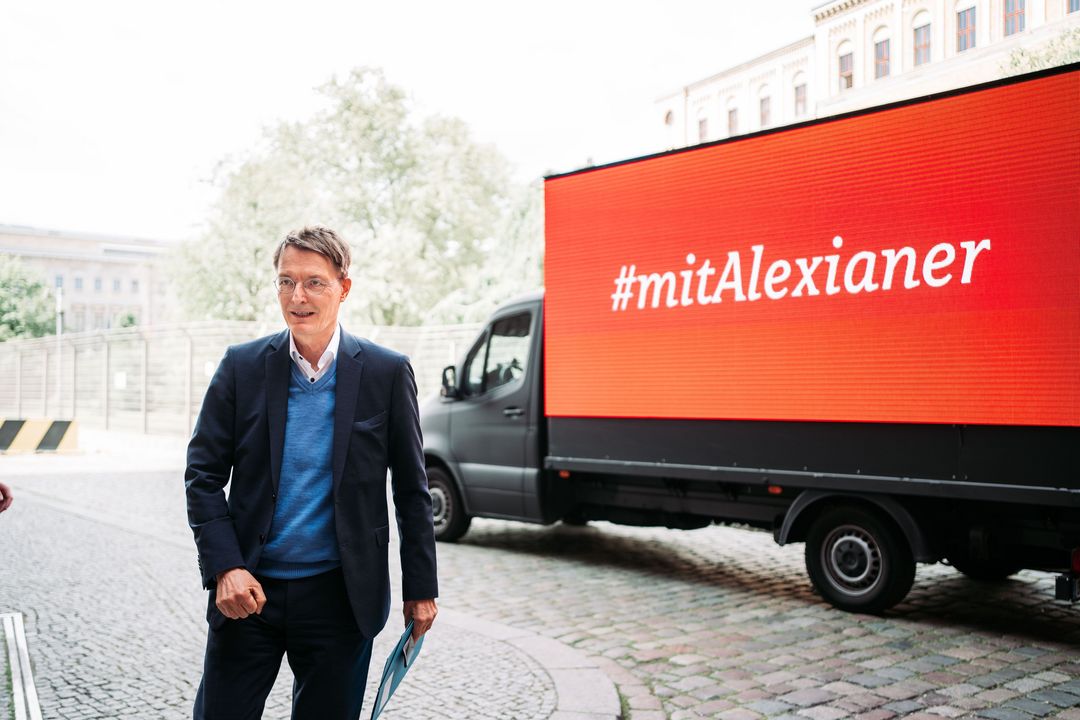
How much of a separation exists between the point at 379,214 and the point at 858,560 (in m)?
29.2

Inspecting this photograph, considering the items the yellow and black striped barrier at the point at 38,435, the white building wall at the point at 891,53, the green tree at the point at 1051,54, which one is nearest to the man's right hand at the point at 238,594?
the white building wall at the point at 891,53

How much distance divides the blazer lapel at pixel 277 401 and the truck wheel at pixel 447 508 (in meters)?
6.75

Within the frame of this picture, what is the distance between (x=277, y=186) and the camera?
109 ft

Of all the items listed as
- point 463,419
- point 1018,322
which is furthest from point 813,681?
point 463,419

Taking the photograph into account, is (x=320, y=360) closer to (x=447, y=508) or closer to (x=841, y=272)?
(x=841, y=272)

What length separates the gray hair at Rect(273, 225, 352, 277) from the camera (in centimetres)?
253

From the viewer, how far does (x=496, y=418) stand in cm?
877

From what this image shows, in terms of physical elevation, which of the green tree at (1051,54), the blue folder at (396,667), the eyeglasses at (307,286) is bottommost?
the blue folder at (396,667)

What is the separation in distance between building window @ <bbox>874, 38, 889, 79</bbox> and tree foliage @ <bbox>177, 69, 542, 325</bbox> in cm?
2283

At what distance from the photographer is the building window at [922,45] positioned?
8320mm

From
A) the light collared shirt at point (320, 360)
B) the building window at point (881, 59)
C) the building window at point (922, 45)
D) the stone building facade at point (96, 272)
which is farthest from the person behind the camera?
the stone building facade at point (96, 272)

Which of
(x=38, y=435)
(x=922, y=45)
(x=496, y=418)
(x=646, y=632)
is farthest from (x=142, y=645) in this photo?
(x=38, y=435)

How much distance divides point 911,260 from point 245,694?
192 inches

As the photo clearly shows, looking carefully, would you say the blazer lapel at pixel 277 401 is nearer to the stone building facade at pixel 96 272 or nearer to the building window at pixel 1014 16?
the building window at pixel 1014 16
